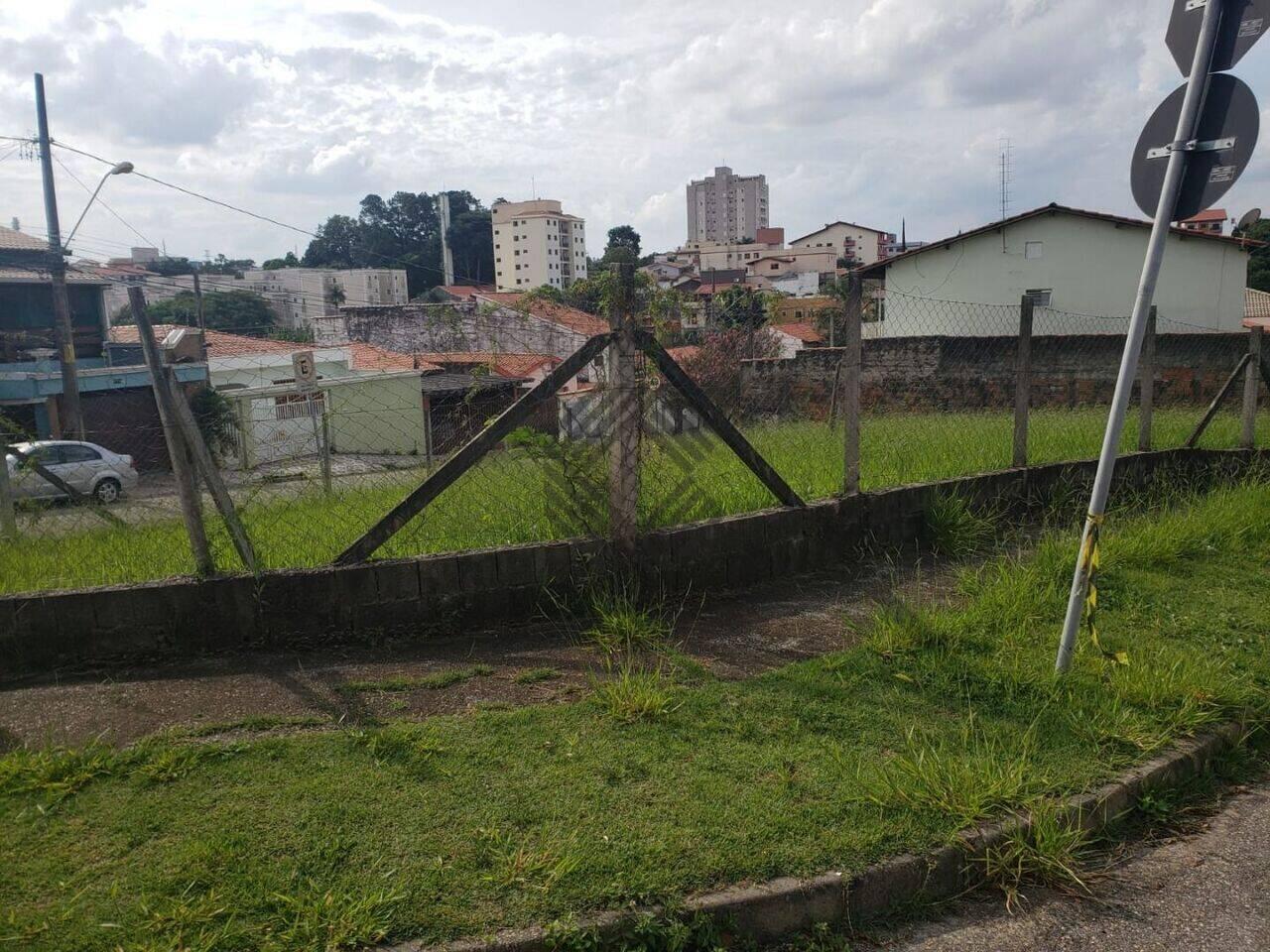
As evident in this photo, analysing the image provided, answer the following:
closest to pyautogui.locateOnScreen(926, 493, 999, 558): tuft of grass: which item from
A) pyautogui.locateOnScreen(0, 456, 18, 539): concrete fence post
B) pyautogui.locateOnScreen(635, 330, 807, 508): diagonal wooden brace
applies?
pyautogui.locateOnScreen(635, 330, 807, 508): diagonal wooden brace

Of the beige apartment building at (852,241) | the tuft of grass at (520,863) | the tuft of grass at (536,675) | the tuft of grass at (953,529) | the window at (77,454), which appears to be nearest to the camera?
the tuft of grass at (520,863)

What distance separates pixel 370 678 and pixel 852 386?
3.29 meters

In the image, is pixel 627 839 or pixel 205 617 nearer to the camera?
pixel 627 839

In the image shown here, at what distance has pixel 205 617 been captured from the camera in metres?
4.07

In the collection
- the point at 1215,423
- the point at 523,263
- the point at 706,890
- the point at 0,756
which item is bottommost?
the point at 706,890

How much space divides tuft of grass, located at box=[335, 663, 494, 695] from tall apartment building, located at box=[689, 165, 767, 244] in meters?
136

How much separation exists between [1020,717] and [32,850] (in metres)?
3.34

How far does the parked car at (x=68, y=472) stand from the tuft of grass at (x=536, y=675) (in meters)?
2.60

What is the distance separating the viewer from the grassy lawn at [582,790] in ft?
7.93

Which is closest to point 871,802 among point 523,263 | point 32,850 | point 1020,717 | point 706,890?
point 706,890

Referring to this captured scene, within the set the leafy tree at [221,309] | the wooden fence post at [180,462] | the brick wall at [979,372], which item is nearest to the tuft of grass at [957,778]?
the wooden fence post at [180,462]

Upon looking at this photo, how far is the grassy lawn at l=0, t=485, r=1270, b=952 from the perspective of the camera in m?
2.42

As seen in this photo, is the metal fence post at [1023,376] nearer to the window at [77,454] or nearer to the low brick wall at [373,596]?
the low brick wall at [373,596]

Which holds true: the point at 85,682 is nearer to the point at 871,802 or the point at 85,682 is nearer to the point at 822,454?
the point at 871,802
